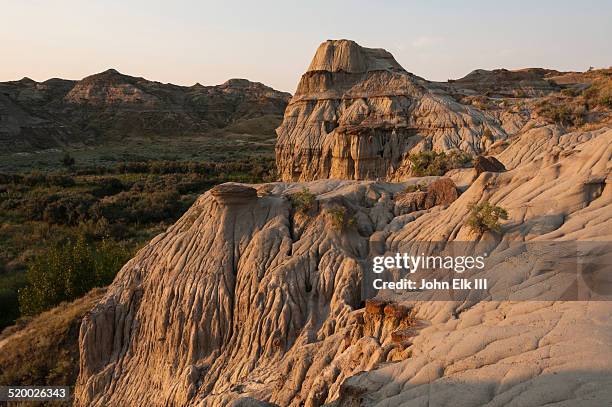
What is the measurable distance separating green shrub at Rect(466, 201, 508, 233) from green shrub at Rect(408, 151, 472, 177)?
13285mm

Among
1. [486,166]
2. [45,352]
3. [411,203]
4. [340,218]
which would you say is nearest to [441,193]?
[411,203]

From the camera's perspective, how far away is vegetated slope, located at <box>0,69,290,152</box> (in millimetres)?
99750

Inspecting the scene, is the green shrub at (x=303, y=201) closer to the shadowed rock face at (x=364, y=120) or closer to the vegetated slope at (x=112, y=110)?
the shadowed rock face at (x=364, y=120)

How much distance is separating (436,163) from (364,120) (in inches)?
485

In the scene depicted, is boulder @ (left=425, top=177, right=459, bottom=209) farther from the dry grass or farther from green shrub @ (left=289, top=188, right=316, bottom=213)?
the dry grass

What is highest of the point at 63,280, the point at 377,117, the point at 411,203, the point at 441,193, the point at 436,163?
the point at 377,117

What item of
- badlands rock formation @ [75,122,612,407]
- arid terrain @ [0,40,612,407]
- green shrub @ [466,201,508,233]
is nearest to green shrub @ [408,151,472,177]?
arid terrain @ [0,40,612,407]

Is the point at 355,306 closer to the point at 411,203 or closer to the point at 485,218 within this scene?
the point at 485,218

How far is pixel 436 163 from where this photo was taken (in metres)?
27.0

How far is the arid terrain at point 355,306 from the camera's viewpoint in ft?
27.7

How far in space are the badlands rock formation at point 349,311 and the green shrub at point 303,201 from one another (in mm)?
247

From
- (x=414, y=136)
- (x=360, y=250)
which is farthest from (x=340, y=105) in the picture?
(x=360, y=250)

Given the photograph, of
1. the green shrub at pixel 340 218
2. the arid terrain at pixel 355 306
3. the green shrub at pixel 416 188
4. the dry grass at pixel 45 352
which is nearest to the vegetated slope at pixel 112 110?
the dry grass at pixel 45 352

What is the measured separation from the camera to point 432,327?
1034cm
